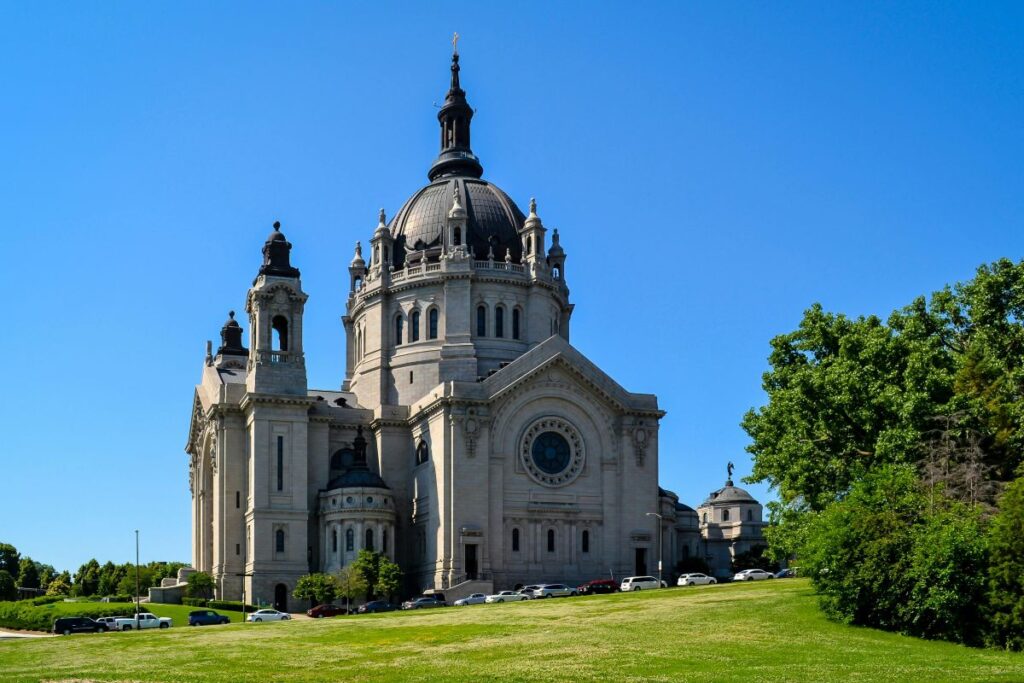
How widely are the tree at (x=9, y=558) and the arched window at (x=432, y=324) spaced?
7603cm

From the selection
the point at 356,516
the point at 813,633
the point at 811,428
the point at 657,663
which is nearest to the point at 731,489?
the point at 356,516

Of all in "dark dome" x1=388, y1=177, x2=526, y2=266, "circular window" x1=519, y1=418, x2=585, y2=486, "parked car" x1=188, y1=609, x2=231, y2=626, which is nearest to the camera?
"parked car" x1=188, y1=609, x2=231, y2=626

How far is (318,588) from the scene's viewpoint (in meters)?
84.5

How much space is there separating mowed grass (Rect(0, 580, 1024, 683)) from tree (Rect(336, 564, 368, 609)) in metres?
20.5

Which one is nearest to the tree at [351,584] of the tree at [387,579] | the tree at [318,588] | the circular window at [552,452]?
the tree at [318,588]

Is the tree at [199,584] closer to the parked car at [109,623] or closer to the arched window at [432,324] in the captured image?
the parked car at [109,623]

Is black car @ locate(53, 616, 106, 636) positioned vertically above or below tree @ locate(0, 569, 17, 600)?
above

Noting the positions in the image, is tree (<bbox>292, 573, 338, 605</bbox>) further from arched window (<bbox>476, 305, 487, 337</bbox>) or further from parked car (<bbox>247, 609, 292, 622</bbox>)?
arched window (<bbox>476, 305, 487, 337</bbox>)

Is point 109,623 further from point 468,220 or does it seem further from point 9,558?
point 9,558

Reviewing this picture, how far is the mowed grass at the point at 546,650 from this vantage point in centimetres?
4203

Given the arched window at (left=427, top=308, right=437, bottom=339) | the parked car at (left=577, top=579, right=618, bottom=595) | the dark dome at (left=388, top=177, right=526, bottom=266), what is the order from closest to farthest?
1. the parked car at (left=577, top=579, right=618, bottom=595)
2. the arched window at (left=427, top=308, right=437, bottom=339)
3. the dark dome at (left=388, top=177, right=526, bottom=266)

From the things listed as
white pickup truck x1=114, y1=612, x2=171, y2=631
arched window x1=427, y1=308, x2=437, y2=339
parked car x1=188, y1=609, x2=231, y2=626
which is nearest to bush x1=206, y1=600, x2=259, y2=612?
white pickup truck x1=114, y1=612, x2=171, y2=631

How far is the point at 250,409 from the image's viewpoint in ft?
301

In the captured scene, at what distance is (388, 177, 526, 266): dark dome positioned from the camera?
105 m
